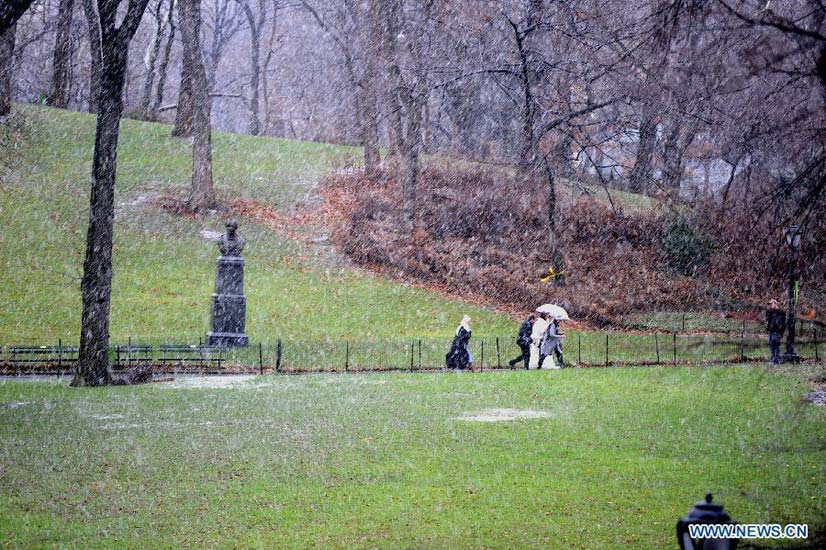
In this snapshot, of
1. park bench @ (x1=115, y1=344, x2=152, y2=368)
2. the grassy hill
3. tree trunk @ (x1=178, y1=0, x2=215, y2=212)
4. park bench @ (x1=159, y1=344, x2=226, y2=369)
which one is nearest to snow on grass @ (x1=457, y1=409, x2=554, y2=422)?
park bench @ (x1=159, y1=344, x2=226, y2=369)

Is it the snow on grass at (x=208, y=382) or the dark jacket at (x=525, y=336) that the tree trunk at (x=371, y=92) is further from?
the snow on grass at (x=208, y=382)

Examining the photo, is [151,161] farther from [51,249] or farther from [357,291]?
[357,291]

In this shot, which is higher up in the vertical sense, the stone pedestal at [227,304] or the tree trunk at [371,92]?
the tree trunk at [371,92]

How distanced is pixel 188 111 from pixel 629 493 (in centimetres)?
4063

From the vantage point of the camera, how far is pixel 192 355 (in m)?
25.2

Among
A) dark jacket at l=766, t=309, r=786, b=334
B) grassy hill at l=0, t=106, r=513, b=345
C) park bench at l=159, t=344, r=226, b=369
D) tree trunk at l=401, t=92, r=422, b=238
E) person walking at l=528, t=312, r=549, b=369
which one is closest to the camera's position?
dark jacket at l=766, t=309, r=786, b=334

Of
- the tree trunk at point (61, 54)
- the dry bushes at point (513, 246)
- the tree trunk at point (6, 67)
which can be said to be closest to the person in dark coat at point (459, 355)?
the dry bushes at point (513, 246)

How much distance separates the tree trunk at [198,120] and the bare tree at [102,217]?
18.4 m

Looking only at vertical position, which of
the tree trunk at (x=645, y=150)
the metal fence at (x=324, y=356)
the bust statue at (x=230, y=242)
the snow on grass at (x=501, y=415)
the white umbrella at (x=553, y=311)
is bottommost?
the snow on grass at (x=501, y=415)

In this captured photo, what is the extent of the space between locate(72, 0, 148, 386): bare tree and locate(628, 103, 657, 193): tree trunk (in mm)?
18509

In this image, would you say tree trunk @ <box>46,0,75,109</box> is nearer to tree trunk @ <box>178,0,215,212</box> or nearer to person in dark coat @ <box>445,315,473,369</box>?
tree trunk @ <box>178,0,215,212</box>

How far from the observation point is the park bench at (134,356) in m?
23.3

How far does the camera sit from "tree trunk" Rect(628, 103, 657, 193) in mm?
33844

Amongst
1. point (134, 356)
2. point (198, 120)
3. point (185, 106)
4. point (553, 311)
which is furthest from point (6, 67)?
point (553, 311)
